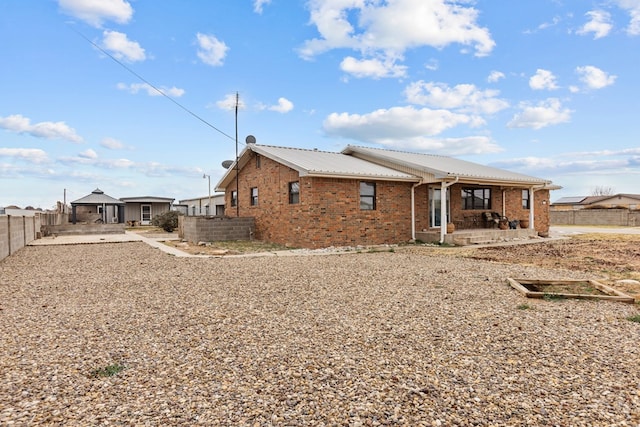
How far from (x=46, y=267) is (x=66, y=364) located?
8013 mm

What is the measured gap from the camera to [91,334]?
14.8 ft

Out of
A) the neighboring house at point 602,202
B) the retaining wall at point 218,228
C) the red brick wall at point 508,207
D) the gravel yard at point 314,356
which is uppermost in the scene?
the neighboring house at point 602,202

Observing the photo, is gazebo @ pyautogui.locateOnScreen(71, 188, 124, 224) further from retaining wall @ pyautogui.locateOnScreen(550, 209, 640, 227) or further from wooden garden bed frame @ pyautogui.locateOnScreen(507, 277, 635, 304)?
retaining wall @ pyautogui.locateOnScreen(550, 209, 640, 227)

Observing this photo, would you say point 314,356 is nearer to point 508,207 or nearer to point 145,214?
point 508,207

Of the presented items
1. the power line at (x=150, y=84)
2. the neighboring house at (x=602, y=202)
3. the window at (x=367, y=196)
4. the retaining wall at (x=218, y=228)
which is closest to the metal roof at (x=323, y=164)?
the window at (x=367, y=196)

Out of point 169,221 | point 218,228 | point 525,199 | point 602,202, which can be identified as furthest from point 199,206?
point 602,202

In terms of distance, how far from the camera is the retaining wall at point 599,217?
33.7 meters

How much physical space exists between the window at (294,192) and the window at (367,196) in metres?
2.44

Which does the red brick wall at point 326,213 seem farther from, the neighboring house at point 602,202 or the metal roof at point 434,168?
the neighboring house at point 602,202

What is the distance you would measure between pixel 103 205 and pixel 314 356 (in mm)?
36986

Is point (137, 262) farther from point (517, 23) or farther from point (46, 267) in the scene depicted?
point (517, 23)

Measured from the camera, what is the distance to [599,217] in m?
35.5

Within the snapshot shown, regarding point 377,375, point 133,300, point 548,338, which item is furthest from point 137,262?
point 548,338

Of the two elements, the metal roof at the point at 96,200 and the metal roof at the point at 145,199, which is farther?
the metal roof at the point at 145,199
